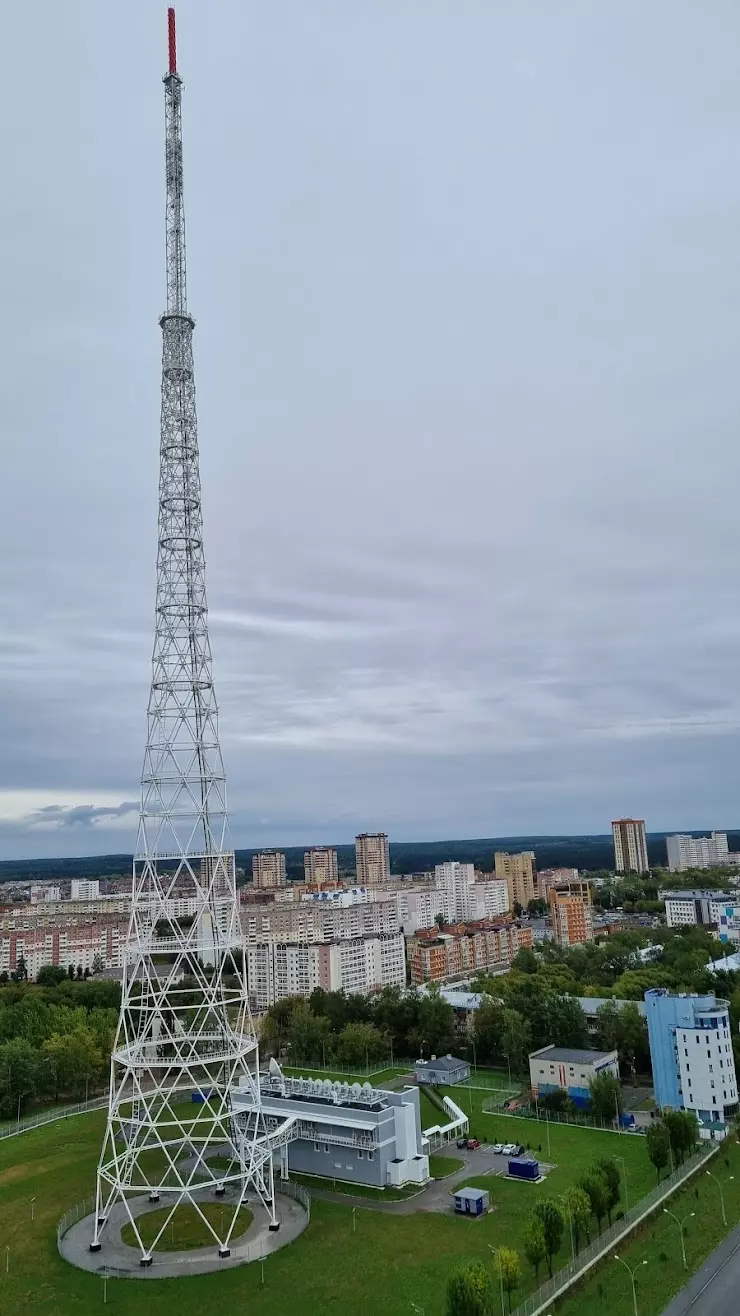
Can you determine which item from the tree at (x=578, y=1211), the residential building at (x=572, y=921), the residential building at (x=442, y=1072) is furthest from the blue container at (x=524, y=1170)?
the residential building at (x=572, y=921)

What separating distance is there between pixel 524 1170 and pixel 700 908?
6260 cm

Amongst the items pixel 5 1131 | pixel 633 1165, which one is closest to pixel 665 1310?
pixel 633 1165

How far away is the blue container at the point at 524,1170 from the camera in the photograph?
85.3 ft

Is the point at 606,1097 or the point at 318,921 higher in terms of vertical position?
the point at 318,921

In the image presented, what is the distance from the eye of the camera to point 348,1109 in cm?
2756

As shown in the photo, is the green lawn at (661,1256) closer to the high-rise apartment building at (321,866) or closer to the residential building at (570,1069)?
the residential building at (570,1069)

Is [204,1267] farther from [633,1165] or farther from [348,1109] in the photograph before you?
[633,1165]

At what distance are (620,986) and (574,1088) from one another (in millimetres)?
12190

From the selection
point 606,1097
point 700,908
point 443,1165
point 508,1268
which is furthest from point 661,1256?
point 700,908

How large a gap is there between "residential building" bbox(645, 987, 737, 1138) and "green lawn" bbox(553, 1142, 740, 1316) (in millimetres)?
5284

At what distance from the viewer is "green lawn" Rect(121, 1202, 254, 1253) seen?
73.0 ft

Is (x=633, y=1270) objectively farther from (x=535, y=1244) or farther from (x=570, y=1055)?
(x=570, y=1055)

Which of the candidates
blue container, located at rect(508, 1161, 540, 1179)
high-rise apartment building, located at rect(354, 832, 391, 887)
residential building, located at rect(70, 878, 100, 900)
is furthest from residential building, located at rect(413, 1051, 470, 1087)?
residential building, located at rect(70, 878, 100, 900)

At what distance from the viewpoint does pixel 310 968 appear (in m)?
61.0
